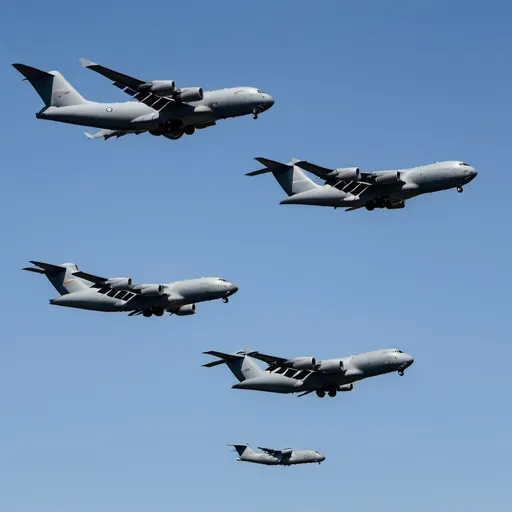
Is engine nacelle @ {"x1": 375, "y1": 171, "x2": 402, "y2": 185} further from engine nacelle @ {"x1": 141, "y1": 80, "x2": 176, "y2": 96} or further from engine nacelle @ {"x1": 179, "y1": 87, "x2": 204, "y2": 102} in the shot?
engine nacelle @ {"x1": 141, "y1": 80, "x2": 176, "y2": 96}

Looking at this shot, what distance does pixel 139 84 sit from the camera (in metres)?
69.8

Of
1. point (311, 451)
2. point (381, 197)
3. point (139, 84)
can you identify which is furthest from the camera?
point (311, 451)

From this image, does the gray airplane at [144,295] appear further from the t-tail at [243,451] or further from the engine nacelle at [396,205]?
the t-tail at [243,451]

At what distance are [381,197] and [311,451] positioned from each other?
55.5 meters

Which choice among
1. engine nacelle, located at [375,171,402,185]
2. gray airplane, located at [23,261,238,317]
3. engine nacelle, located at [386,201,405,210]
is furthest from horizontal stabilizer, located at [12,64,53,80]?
engine nacelle, located at [386,201,405,210]

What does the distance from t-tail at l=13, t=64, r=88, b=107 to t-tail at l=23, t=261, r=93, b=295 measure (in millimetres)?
15012

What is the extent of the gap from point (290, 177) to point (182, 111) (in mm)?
16537

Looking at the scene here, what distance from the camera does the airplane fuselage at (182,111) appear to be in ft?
235

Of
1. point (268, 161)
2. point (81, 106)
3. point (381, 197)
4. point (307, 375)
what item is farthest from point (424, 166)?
point (81, 106)

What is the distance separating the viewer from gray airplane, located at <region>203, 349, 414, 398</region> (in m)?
84.2

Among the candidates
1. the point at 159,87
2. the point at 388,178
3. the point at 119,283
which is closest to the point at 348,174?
the point at 388,178

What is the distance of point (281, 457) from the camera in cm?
12612

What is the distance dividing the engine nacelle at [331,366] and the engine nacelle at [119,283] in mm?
16278

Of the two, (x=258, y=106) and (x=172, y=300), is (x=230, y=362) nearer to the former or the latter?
(x=172, y=300)
